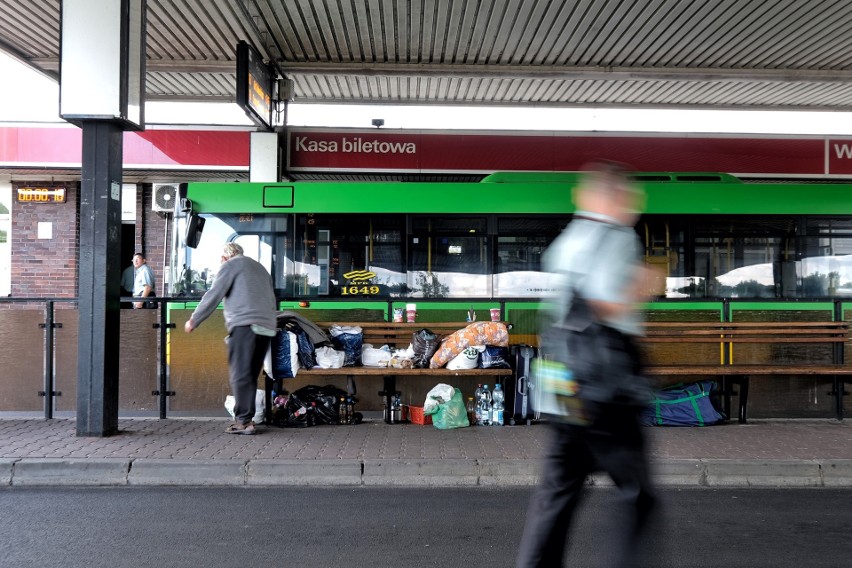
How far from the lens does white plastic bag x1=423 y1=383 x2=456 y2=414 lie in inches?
294

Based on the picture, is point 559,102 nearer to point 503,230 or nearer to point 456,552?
point 503,230

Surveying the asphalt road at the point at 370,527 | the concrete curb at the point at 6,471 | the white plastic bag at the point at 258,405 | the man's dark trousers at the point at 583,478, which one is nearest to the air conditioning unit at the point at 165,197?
the white plastic bag at the point at 258,405

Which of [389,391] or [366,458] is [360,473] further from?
[389,391]

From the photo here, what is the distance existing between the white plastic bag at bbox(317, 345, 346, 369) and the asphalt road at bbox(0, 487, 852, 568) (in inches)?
84.9

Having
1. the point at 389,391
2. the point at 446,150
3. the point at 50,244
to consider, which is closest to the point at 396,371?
the point at 389,391

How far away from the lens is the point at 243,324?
7.04 metres

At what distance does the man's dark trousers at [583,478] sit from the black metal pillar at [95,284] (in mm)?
5086

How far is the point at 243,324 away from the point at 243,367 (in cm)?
42

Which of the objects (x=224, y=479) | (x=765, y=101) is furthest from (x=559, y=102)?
(x=224, y=479)

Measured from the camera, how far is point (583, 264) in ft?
10.1

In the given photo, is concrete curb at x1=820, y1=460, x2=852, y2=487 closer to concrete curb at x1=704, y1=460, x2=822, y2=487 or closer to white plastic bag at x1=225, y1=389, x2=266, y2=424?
concrete curb at x1=704, y1=460, x2=822, y2=487

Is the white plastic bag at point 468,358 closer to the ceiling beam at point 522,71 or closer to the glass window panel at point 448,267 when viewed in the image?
the glass window panel at point 448,267

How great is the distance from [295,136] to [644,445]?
503 inches

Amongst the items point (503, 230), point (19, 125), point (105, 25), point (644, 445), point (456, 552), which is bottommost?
point (456, 552)
